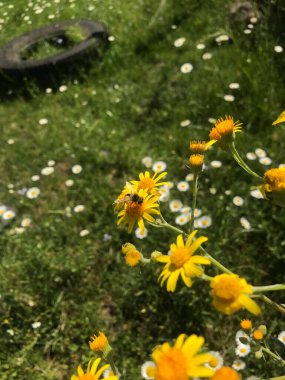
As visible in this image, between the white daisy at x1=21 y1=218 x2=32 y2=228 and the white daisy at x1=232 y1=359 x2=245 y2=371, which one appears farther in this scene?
the white daisy at x1=21 y1=218 x2=32 y2=228

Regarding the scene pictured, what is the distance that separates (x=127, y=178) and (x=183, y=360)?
2455mm

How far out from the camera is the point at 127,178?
326 cm

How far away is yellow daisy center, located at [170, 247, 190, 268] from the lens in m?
1.04

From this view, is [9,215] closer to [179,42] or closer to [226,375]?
[179,42]

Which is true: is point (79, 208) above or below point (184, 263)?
below

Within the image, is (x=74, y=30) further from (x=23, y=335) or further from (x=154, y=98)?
(x=23, y=335)

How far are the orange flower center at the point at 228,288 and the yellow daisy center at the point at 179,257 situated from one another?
0.12 metres

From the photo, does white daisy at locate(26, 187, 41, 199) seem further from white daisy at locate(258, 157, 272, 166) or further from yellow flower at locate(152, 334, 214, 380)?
yellow flower at locate(152, 334, 214, 380)

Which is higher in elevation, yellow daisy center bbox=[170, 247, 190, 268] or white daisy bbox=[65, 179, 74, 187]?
yellow daisy center bbox=[170, 247, 190, 268]

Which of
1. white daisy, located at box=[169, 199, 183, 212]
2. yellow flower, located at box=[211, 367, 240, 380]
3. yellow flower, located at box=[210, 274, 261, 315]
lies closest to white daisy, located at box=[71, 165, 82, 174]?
white daisy, located at box=[169, 199, 183, 212]

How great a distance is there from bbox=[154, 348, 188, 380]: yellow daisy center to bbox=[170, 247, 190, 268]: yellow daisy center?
23 cm

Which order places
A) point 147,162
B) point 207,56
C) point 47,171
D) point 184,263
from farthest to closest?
point 207,56
point 47,171
point 147,162
point 184,263

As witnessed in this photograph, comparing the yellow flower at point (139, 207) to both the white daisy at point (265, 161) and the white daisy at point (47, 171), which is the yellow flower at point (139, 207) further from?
the white daisy at point (47, 171)

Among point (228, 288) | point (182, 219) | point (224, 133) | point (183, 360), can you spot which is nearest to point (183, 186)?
point (182, 219)
